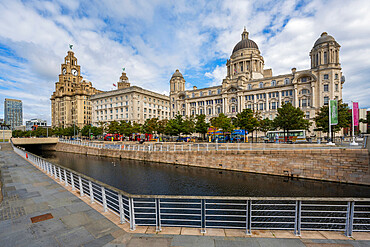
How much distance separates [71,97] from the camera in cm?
11338

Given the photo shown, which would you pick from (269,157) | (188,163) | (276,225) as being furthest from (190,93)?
(276,225)

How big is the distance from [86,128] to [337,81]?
313 feet

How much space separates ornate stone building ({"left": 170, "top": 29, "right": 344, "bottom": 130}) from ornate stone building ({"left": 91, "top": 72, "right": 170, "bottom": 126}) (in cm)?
810

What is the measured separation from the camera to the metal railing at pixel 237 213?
5000mm

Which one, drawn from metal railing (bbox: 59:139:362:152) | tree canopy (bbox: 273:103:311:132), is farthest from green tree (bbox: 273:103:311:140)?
metal railing (bbox: 59:139:362:152)

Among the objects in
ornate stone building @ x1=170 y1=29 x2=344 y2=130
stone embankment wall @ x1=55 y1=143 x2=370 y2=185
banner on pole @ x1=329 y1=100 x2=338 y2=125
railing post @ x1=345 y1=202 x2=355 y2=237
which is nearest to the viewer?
railing post @ x1=345 y1=202 x2=355 y2=237

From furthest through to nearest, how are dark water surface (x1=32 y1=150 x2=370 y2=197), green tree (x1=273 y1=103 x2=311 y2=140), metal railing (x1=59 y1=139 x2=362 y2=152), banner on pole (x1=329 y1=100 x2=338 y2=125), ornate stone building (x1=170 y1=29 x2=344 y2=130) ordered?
1. ornate stone building (x1=170 y1=29 x2=344 y2=130)
2. green tree (x1=273 y1=103 x2=311 y2=140)
3. metal railing (x1=59 y1=139 x2=362 y2=152)
4. banner on pole (x1=329 y1=100 x2=338 y2=125)
5. dark water surface (x1=32 y1=150 x2=370 y2=197)

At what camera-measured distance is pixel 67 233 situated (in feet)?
17.5

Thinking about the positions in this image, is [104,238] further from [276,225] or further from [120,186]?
[120,186]

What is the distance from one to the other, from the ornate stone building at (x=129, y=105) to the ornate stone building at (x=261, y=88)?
8.10 m

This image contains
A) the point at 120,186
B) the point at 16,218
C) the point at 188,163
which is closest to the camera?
the point at 16,218

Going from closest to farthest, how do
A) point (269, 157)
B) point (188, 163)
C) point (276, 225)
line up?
1. point (276, 225)
2. point (269, 157)
3. point (188, 163)

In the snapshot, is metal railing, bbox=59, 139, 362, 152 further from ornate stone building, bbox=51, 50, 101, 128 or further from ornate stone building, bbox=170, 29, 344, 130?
ornate stone building, bbox=51, 50, 101, 128

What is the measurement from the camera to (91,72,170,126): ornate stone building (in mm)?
76875
